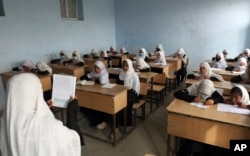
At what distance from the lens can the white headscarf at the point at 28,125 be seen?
1.21 m

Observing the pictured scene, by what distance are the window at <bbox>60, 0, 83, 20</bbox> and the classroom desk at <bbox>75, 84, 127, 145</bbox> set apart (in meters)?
3.83

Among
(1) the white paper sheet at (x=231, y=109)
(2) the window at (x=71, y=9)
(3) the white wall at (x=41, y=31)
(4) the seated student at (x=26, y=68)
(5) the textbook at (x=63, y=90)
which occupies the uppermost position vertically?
(2) the window at (x=71, y=9)

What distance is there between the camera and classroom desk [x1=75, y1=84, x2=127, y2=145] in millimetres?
2854

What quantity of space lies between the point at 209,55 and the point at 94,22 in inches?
166

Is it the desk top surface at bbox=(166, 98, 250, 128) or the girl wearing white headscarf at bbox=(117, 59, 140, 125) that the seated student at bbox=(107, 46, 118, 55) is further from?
the desk top surface at bbox=(166, 98, 250, 128)

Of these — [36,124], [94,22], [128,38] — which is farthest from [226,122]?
[128,38]

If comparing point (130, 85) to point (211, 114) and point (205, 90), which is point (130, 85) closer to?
point (205, 90)

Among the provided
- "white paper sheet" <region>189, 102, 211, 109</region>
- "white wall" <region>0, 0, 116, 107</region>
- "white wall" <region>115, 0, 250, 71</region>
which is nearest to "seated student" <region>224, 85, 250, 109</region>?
"white paper sheet" <region>189, 102, 211, 109</region>

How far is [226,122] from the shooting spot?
6.49ft

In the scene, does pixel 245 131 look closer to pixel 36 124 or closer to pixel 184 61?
pixel 36 124

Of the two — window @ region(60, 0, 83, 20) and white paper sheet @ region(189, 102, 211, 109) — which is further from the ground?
window @ region(60, 0, 83, 20)

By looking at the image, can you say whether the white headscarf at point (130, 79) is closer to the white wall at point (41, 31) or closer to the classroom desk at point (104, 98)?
the classroom desk at point (104, 98)

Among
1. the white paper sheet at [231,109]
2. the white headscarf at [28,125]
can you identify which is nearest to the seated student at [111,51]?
the white paper sheet at [231,109]

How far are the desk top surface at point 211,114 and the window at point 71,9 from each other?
4997 millimetres
